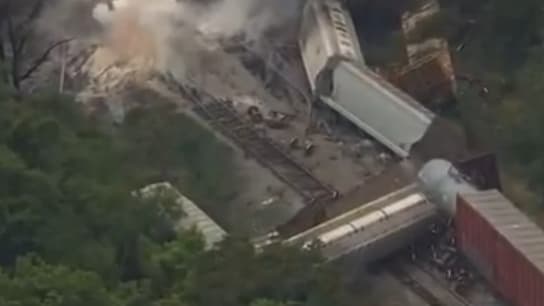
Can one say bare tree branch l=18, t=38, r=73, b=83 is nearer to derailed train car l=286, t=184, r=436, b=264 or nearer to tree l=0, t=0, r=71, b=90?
tree l=0, t=0, r=71, b=90

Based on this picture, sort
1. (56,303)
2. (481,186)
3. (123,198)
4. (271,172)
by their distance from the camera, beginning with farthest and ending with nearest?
(271,172) < (481,186) < (123,198) < (56,303)

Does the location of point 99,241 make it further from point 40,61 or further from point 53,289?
point 40,61

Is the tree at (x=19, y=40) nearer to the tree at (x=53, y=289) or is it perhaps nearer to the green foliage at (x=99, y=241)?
the green foliage at (x=99, y=241)

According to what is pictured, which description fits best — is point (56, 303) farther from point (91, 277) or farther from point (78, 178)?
point (78, 178)

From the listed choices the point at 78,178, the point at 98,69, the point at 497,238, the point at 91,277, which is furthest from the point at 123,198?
the point at 98,69

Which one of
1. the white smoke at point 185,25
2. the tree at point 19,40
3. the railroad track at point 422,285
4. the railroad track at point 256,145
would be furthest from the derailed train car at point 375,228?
the white smoke at point 185,25

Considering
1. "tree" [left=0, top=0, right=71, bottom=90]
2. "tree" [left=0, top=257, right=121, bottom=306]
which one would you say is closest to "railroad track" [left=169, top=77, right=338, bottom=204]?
"tree" [left=0, top=0, right=71, bottom=90]
